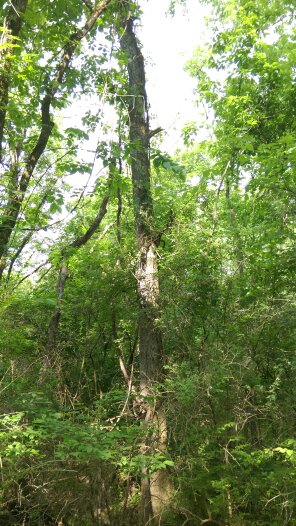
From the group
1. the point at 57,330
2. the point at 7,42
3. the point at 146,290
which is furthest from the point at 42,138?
the point at 57,330

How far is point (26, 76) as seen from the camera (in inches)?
200

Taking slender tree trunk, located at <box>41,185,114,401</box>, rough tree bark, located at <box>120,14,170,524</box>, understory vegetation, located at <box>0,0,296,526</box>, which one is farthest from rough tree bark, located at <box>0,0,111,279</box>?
A: slender tree trunk, located at <box>41,185,114,401</box>

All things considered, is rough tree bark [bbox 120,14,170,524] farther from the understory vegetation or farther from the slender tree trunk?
the slender tree trunk

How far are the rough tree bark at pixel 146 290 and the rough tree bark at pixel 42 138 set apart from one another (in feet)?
2.60

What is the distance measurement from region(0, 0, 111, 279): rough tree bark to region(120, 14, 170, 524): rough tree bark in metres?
0.79

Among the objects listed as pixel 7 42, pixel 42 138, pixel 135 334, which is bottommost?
pixel 135 334

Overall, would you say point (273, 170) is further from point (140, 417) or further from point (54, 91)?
point (140, 417)

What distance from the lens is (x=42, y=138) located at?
17.7 ft

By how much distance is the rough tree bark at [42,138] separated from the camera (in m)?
4.90

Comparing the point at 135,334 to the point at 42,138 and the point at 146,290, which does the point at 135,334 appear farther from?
the point at 42,138

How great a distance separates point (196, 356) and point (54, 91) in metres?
3.85

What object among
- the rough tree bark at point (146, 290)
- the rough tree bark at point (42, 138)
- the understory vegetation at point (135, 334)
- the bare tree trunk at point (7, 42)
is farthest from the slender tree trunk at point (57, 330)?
the bare tree trunk at point (7, 42)

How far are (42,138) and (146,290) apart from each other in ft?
7.93

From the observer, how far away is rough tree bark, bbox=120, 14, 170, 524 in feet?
16.8
